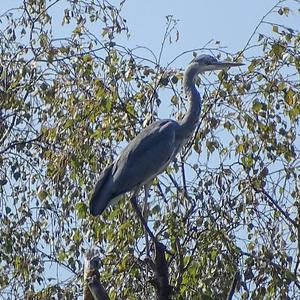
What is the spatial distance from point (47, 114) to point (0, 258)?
2.82 feet

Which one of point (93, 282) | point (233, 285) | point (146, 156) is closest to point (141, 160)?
point (146, 156)

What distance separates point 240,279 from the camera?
6.98 metres

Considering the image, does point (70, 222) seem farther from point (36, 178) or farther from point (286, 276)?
point (286, 276)

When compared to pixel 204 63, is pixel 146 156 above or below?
below

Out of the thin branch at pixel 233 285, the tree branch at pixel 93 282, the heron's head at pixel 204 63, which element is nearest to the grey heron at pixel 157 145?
the heron's head at pixel 204 63

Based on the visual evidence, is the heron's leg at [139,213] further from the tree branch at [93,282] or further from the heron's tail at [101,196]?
the tree branch at [93,282]

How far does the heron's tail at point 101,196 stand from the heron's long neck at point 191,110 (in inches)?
24.8

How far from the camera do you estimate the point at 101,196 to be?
24.0 feet

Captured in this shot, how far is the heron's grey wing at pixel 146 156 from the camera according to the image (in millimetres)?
7582

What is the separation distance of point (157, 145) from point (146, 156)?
9 centimetres

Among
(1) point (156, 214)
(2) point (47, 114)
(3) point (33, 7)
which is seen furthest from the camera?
(3) point (33, 7)

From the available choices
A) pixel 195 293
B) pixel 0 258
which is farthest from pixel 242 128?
pixel 0 258

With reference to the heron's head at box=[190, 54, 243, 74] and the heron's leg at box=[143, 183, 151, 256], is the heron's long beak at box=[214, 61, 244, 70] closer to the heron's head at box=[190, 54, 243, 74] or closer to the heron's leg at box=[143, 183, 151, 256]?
the heron's head at box=[190, 54, 243, 74]

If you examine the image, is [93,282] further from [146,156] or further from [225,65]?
[225,65]
